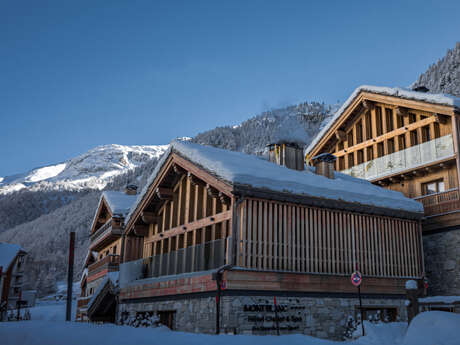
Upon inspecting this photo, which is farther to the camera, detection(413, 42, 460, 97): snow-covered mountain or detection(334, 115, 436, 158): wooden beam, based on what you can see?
detection(413, 42, 460, 97): snow-covered mountain

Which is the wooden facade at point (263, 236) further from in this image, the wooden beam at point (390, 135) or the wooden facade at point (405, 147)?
the wooden beam at point (390, 135)

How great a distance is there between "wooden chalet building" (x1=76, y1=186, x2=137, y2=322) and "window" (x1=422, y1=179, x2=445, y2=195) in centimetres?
1486

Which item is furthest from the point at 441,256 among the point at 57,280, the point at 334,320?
the point at 57,280

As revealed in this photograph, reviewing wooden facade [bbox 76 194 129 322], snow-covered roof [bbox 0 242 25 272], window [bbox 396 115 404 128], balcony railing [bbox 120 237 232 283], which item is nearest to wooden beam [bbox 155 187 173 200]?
balcony railing [bbox 120 237 232 283]

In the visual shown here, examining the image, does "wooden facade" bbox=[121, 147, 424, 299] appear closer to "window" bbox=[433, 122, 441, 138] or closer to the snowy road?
the snowy road

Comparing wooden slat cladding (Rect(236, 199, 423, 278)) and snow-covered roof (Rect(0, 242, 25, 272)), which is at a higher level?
snow-covered roof (Rect(0, 242, 25, 272))

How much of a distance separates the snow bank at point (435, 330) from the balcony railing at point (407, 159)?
44.6 ft

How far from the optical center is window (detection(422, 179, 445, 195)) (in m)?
22.6

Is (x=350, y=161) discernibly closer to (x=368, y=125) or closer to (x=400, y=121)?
(x=368, y=125)

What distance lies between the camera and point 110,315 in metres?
26.2

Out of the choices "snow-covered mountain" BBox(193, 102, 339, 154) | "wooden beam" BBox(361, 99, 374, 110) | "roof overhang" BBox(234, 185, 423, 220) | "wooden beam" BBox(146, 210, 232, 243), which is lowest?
"wooden beam" BBox(146, 210, 232, 243)

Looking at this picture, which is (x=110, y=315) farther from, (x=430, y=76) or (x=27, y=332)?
(x=430, y=76)

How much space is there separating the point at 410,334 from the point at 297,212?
7.05 meters

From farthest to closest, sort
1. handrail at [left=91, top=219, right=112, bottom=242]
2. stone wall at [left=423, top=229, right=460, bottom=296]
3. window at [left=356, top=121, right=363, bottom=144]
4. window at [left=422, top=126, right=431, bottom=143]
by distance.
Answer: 1. handrail at [left=91, top=219, right=112, bottom=242]
2. window at [left=356, top=121, right=363, bottom=144]
3. window at [left=422, top=126, right=431, bottom=143]
4. stone wall at [left=423, top=229, right=460, bottom=296]
